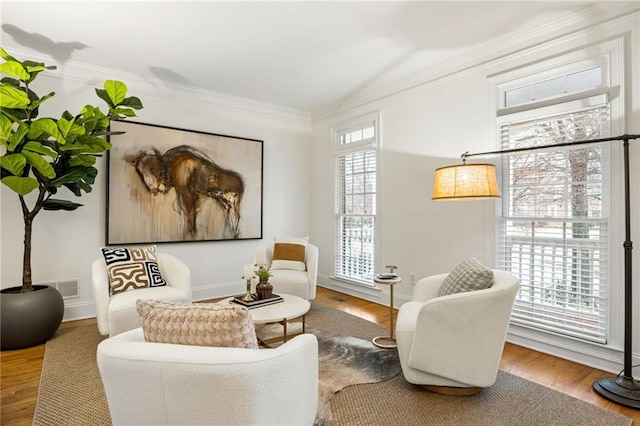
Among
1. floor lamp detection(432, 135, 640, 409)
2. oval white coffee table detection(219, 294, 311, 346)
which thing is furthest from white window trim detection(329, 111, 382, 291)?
oval white coffee table detection(219, 294, 311, 346)

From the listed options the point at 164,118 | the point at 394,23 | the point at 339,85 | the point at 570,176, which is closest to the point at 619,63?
the point at 570,176

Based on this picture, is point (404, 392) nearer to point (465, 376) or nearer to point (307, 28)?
point (465, 376)

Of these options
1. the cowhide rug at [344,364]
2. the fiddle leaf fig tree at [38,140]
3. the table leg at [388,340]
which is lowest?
the cowhide rug at [344,364]

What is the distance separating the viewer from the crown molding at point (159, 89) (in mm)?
3732

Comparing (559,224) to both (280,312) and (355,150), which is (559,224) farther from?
(355,150)

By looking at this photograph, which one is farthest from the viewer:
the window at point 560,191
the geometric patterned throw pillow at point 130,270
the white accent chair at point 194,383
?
the geometric patterned throw pillow at point 130,270

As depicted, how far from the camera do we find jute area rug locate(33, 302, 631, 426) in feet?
6.47

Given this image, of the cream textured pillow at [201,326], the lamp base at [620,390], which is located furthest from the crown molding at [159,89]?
the lamp base at [620,390]

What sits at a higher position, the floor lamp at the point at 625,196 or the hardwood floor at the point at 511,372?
the floor lamp at the point at 625,196

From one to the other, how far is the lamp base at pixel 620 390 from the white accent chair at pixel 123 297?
11.0 ft

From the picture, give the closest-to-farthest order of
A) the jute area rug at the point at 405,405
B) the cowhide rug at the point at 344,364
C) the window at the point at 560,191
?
the jute area rug at the point at 405,405 < the cowhide rug at the point at 344,364 < the window at the point at 560,191

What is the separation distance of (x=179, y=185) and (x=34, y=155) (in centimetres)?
165

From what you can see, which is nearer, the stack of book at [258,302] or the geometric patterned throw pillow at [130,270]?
the stack of book at [258,302]

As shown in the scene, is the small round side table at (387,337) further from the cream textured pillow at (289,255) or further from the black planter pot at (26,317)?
the black planter pot at (26,317)
